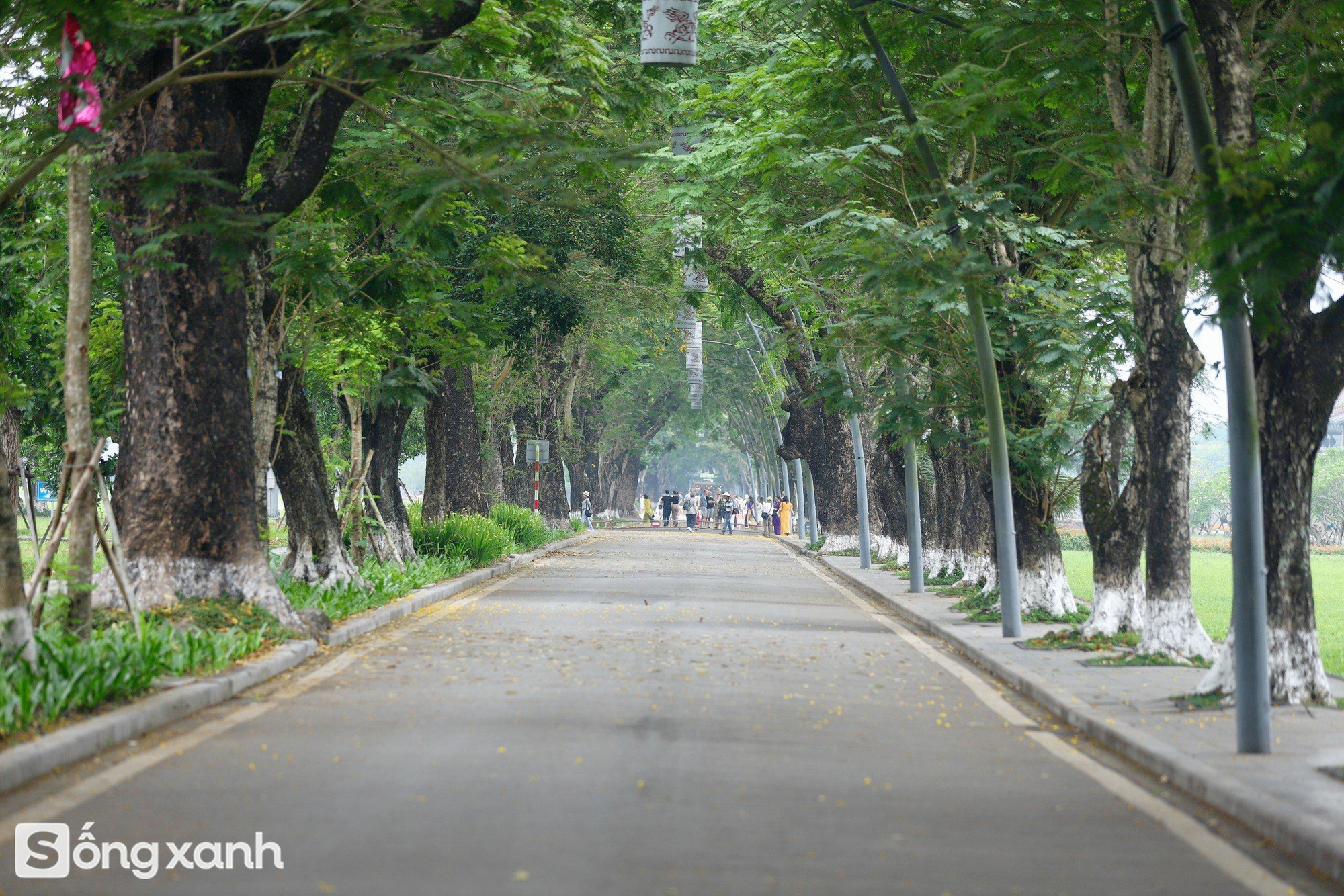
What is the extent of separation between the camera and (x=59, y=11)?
8.67m

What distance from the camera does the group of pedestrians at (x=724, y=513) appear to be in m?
62.3

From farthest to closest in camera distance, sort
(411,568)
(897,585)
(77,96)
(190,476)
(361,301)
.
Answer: (897,585) < (411,568) < (361,301) < (190,476) < (77,96)

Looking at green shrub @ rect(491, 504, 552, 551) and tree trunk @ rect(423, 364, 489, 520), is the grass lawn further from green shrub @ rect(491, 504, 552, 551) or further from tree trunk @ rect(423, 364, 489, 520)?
green shrub @ rect(491, 504, 552, 551)

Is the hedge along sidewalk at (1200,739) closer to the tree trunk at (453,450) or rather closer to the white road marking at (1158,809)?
the white road marking at (1158,809)

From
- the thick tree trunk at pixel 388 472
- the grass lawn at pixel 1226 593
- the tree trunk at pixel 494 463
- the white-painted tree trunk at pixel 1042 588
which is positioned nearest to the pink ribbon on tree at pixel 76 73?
the grass lawn at pixel 1226 593

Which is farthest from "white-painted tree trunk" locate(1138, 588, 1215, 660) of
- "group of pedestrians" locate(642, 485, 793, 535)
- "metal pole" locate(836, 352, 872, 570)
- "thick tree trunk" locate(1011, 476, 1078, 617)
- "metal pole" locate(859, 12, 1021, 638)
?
"group of pedestrians" locate(642, 485, 793, 535)

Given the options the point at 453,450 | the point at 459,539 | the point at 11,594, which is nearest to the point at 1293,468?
the point at 11,594

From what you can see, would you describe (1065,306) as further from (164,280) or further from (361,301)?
(164,280)

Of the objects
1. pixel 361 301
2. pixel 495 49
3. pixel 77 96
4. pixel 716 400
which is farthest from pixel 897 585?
pixel 716 400

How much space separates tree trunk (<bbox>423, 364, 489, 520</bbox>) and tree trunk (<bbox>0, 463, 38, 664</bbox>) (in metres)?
16.3

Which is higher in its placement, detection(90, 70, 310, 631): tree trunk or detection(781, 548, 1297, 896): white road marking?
detection(90, 70, 310, 631): tree trunk

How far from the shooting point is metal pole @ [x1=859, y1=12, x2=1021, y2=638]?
47.6 ft

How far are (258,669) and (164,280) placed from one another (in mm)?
3987

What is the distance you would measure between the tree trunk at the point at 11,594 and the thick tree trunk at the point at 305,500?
8706 millimetres
